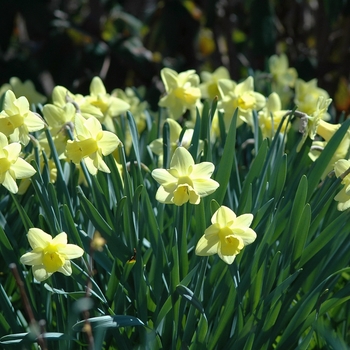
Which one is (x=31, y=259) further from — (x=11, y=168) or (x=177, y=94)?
(x=177, y=94)

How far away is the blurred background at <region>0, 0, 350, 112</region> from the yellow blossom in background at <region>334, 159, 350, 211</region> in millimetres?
1699

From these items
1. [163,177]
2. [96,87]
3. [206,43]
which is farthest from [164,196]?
[206,43]

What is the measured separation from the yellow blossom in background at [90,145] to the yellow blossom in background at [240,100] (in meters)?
0.57

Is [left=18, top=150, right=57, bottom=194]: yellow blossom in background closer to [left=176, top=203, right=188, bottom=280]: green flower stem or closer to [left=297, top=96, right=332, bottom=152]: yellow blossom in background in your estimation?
[left=176, top=203, right=188, bottom=280]: green flower stem

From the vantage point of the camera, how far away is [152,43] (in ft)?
11.7

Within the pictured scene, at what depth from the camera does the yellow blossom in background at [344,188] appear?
1.32 m

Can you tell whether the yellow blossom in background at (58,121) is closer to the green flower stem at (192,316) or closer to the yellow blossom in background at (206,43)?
the green flower stem at (192,316)

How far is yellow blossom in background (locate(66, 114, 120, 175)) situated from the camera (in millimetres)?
1375

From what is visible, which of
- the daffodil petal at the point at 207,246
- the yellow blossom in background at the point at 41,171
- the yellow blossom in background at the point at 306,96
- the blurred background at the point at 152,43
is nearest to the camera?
the daffodil petal at the point at 207,246

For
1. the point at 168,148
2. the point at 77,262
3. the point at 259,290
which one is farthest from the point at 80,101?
the point at 259,290

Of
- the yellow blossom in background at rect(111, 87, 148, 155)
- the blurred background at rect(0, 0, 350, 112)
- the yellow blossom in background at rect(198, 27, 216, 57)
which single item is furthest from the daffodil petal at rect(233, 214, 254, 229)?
the yellow blossom in background at rect(198, 27, 216, 57)

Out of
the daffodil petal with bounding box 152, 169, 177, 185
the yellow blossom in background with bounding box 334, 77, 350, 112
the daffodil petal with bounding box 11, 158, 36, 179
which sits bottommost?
the yellow blossom in background with bounding box 334, 77, 350, 112

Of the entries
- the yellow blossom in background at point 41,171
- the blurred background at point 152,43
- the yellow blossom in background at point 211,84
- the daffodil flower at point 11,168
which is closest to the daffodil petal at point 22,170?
the daffodil flower at point 11,168

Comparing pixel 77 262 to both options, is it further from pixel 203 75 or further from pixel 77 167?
pixel 203 75
